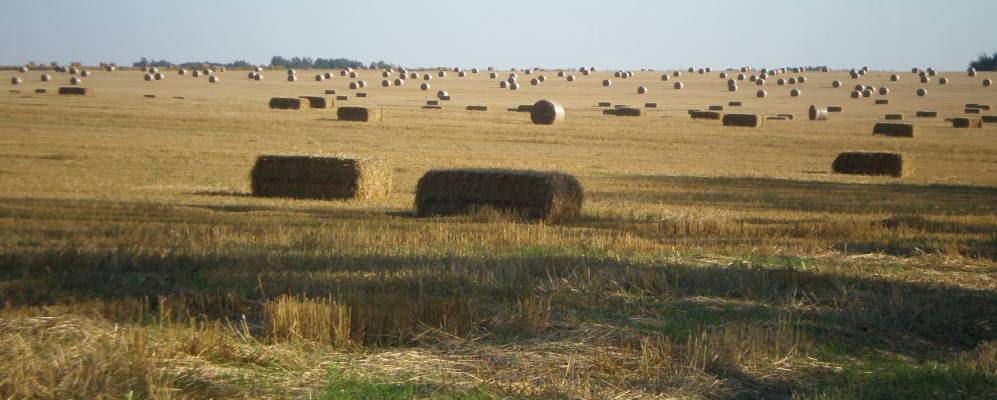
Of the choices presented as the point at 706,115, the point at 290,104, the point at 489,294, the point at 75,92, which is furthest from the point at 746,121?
the point at 489,294

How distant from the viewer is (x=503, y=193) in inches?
690

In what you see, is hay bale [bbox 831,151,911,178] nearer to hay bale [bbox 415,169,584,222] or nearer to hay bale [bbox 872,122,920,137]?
hay bale [bbox 415,169,584,222]

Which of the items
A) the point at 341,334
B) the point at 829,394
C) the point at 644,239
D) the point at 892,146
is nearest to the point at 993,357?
the point at 829,394

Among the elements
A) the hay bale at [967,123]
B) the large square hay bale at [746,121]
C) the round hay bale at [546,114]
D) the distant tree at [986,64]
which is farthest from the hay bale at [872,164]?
the distant tree at [986,64]

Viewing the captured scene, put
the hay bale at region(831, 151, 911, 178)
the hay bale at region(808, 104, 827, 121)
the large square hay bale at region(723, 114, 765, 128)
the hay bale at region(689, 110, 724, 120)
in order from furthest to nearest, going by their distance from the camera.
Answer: the hay bale at region(808, 104, 827, 121)
the hay bale at region(689, 110, 724, 120)
the large square hay bale at region(723, 114, 765, 128)
the hay bale at region(831, 151, 911, 178)

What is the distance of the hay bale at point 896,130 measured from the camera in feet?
161

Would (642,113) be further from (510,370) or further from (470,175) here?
(510,370)

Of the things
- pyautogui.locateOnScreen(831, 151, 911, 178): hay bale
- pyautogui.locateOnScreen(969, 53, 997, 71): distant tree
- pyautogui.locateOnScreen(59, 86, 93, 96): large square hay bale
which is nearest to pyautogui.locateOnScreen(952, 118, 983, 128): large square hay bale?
pyautogui.locateOnScreen(831, 151, 911, 178): hay bale

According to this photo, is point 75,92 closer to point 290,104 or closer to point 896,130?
point 290,104

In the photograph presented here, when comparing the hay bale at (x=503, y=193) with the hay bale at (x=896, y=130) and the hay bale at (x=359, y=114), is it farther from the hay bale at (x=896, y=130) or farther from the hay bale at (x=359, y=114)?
the hay bale at (x=896, y=130)

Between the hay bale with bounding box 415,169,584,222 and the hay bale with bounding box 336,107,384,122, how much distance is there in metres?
32.6

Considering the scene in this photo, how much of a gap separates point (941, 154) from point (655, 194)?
21.5m

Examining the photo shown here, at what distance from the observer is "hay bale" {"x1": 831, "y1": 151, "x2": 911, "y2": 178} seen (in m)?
31.2

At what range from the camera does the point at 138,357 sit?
22.3 feet
